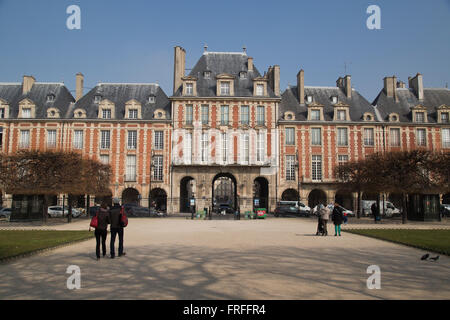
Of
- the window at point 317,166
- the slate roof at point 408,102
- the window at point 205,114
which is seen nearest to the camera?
the window at point 205,114

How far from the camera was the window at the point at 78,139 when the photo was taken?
3803 cm

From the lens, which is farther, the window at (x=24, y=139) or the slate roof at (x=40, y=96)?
the slate roof at (x=40, y=96)

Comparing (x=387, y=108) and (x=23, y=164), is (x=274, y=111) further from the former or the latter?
(x=23, y=164)

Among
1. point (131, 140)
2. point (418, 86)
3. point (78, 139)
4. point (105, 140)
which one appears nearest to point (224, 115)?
point (131, 140)

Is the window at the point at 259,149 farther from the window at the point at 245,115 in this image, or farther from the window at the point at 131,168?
the window at the point at 131,168

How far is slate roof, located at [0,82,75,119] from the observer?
3928 centimetres

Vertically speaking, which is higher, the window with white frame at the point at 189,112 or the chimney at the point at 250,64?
the chimney at the point at 250,64

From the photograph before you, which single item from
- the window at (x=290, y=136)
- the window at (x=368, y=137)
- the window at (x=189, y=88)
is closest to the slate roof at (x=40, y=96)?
the window at (x=189, y=88)

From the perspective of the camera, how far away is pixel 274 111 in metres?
38.8

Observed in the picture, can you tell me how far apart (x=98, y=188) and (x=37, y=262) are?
67.2ft

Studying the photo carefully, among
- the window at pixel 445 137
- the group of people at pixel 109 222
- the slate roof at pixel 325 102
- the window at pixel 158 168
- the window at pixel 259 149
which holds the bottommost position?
the group of people at pixel 109 222

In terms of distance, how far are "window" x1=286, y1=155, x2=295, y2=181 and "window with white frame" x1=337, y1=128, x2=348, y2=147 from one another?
532 centimetres

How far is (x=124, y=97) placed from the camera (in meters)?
40.8

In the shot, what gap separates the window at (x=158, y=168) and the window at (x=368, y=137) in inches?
846
